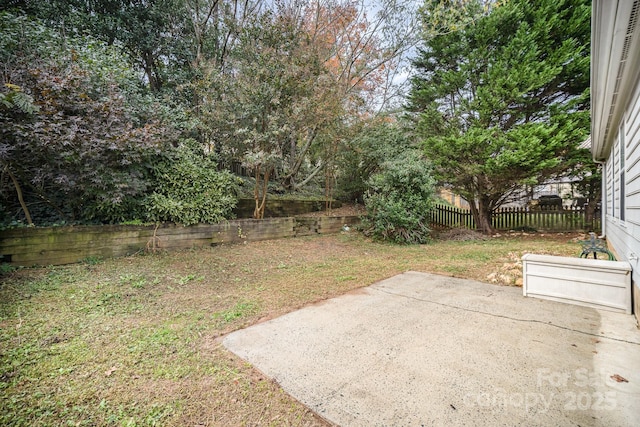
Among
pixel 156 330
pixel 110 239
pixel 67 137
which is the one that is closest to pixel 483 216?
pixel 156 330

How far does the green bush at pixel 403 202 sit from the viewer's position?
7293 mm

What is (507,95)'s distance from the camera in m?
7.64

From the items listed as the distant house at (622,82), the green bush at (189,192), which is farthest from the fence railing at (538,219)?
the green bush at (189,192)

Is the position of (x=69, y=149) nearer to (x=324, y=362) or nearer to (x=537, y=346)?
(x=324, y=362)

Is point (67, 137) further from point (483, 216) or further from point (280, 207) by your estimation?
point (483, 216)

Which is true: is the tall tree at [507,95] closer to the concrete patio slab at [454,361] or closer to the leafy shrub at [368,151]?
the leafy shrub at [368,151]

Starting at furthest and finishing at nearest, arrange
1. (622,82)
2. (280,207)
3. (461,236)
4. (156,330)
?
(461,236), (280,207), (622,82), (156,330)

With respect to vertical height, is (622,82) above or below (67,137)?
above

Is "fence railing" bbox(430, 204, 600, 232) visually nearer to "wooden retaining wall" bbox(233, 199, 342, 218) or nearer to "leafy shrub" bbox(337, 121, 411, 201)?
"leafy shrub" bbox(337, 121, 411, 201)

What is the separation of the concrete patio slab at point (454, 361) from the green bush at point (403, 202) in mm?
4117

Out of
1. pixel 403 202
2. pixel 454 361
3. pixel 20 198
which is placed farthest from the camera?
pixel 403 202

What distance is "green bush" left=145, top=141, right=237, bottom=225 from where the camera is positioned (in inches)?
215

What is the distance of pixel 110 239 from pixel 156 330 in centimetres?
320

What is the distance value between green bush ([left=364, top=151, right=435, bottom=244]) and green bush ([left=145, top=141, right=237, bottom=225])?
376 centimetres
